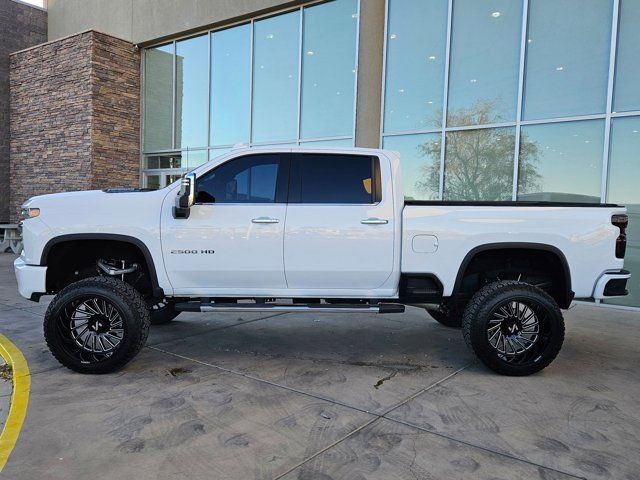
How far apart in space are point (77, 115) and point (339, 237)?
45.4 ft

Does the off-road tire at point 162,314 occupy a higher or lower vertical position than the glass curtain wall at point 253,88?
lower

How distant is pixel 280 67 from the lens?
1314 centimetres

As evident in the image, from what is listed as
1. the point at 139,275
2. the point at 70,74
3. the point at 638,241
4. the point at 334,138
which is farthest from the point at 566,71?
the point at 70,74

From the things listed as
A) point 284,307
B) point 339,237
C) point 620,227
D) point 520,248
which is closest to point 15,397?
point 284,307

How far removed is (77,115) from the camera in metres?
15.5

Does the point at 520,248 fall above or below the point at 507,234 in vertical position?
below

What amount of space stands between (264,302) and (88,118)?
510 inches

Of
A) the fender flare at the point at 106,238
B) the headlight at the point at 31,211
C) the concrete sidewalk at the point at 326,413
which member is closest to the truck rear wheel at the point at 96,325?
the concrete sidewalk at the point at 326,413

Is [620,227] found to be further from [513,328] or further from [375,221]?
[375,221]

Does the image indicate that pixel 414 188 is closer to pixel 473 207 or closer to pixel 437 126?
pixel 437 126

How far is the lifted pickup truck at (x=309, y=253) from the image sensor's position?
4.68 m

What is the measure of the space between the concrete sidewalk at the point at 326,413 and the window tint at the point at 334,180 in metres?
1.72

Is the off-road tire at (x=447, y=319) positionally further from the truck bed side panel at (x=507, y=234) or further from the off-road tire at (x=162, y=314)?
the off-road tire at (x=162, y=314)

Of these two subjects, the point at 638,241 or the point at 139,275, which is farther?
the point at 638,241
